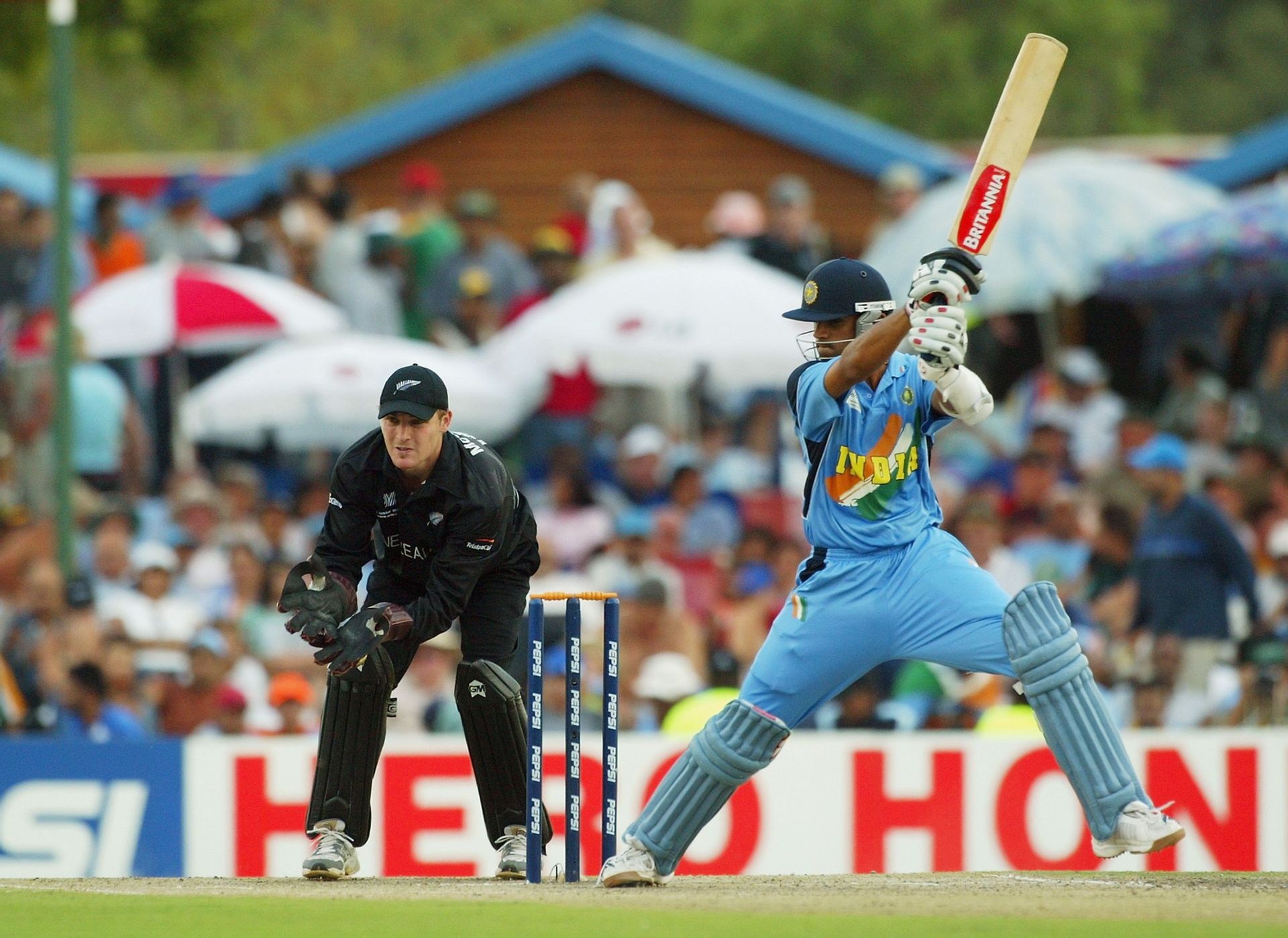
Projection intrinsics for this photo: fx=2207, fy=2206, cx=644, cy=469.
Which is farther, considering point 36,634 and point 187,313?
point 187,313

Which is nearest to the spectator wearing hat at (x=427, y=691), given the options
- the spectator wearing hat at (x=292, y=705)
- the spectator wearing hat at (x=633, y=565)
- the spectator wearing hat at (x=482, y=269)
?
the spectator wearing hat at (x=292, y=705)

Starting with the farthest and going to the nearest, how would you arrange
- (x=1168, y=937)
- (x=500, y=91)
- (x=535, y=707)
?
(x=500, y=91)
(x=535, y=707)
(x=1168, y=937)

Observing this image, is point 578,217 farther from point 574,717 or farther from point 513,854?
point 574,717

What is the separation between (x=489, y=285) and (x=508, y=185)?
5.61m

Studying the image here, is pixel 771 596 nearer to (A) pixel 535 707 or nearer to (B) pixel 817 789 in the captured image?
(B) pixel 817 789


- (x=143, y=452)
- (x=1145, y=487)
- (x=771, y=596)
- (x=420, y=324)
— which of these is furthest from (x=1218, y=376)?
(x=143, y=452)

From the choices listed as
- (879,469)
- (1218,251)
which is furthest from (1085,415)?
(879,469)

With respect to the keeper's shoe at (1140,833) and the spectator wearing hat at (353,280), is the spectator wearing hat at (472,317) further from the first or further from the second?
the keeper's shoe at (1140,833)

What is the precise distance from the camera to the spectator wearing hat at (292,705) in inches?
456

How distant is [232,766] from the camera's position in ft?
36.3

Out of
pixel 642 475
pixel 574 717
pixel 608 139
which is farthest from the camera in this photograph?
pixel 608 139

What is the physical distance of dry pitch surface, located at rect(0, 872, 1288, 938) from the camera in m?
6.28

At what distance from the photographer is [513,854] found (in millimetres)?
7805

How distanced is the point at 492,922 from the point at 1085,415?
9.36 meters
